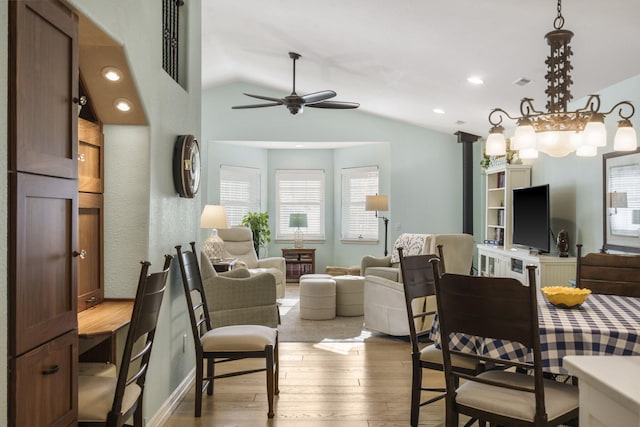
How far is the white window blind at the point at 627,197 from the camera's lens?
4617 mm

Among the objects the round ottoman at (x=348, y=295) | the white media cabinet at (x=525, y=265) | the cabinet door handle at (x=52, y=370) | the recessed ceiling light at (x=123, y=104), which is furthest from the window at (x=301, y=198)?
the cabinet door handle at (x=52, y=370)

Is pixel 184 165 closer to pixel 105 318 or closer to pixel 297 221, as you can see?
pixel 105 318

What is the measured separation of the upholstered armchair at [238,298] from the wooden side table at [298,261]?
192 inches

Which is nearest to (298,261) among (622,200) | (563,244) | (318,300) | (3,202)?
(318,300)

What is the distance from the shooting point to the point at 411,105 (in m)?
7.77

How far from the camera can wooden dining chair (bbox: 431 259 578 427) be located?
2.17m

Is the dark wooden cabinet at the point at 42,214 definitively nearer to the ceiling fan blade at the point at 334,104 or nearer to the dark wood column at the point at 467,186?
the ceiling fan blade at the point at 334,104

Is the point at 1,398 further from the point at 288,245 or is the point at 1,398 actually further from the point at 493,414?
the point at 288,245

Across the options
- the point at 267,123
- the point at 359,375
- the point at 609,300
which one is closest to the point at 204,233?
the point at 267,123

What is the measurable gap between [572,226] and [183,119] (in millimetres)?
4347

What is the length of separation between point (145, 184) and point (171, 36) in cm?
130

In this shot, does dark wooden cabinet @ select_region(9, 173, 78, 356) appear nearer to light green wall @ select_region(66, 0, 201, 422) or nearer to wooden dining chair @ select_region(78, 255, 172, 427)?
wooden dining chair @ select_region(78, 255, 172, 427)

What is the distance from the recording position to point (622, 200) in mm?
4824

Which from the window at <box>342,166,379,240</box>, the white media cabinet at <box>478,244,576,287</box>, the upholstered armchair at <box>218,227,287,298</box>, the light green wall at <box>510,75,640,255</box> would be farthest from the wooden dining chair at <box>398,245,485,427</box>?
the window at <box>342,166,379,240</box>
